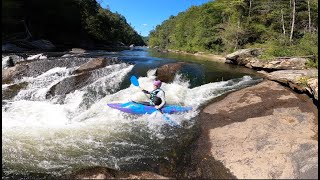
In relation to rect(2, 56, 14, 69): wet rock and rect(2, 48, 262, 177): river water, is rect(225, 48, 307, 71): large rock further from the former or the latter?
rect(2, 56, 14, 69): wet rock

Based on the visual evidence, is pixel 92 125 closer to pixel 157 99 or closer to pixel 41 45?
pixel 157 99

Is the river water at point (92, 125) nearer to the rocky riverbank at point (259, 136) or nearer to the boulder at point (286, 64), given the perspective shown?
the rocky riverbank at point (259, 136)

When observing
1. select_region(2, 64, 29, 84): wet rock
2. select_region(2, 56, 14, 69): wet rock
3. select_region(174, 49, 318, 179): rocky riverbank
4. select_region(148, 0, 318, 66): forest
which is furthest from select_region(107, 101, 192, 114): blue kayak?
select_region(148, 0, 318, 66): forest

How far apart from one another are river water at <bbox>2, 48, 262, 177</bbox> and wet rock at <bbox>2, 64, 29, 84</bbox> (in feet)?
0.94

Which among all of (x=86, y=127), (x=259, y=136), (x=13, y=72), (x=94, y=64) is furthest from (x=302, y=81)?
(x=13, y=72)

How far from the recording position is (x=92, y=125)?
843cm

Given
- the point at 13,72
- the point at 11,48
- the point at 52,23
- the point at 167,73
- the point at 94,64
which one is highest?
the point at 52,23

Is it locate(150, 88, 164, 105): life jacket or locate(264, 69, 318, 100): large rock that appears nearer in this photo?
locate(150, 88, 164, 105): life jacket

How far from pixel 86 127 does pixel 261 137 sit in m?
4.44

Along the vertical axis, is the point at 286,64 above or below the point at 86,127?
above

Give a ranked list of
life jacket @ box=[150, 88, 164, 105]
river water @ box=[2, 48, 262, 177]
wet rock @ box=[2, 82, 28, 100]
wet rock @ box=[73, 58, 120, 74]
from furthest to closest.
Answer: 1. wet rock @ box=[73, 58, 120, 74]
2. wet rock @ box=[2, 82, 28, 100]
3. life jacket @ box=[150, 88, 164, 105]
4. river water @ box=[2, 48, 262, 177]

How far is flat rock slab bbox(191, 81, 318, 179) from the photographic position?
5.65 m

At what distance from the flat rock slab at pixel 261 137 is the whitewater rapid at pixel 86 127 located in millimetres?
774

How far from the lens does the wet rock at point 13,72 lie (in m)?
12.4
